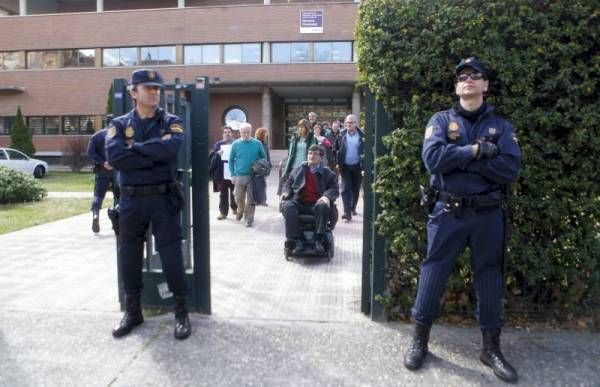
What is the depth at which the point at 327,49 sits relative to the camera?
3003 cm

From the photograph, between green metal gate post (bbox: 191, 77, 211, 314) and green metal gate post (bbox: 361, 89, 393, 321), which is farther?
green metal gate post (bbox: 191, 77, 211, 314)

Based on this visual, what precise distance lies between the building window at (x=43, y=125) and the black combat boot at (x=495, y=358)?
36.2 m

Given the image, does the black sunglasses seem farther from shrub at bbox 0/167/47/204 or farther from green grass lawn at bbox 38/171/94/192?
green grass lawn at bbox 38/171/94/192

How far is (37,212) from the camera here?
1091 cm

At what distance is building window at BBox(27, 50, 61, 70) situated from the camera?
112ft

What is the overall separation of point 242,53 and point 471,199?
1158 inches

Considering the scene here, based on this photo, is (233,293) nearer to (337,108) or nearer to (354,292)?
(354,292)

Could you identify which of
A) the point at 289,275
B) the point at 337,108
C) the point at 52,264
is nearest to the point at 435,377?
the point at 289,275

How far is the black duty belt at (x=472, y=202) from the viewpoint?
318 centimetres

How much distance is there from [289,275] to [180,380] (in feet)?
8.14

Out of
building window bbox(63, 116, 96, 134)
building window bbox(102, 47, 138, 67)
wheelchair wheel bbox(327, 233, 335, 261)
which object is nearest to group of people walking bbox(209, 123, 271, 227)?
wheelchair wheel bbox(327, 233, 335, 261)

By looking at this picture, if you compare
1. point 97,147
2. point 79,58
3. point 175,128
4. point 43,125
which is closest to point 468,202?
point 175,128

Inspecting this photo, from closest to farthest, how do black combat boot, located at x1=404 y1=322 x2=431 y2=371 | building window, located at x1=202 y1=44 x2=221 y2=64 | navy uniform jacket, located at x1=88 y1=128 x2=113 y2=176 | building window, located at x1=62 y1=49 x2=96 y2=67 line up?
1. black combat boot, located at x1=404 y1=322 x2=431 y2=371
2. navy uniform jacket, located at x1=88 y1=128 x2=113 y2=176
3. building window, located at x1=202 y1=44 x2=221 y2=64
4. building window, located at x1=62 y1=49 x2=96 y2=67

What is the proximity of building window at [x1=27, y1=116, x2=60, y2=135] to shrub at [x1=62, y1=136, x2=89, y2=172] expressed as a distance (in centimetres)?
441
